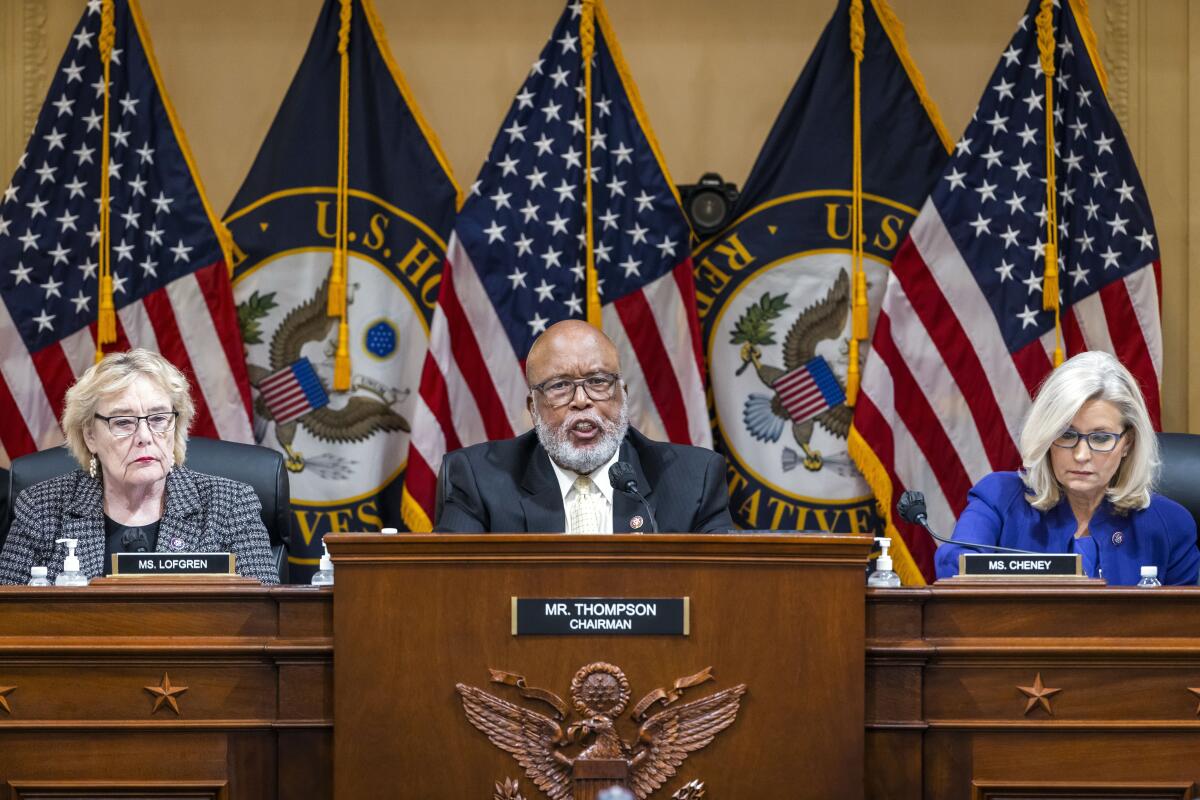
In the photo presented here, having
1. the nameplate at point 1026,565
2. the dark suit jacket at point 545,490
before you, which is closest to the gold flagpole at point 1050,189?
the dark suit jacket at point 545,490

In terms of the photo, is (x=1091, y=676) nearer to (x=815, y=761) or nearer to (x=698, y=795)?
(x=815, y=761)

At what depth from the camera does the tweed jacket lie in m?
3.74

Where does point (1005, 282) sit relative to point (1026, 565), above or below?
above

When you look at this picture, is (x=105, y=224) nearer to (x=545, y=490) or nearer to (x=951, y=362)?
(x=545, y=490)

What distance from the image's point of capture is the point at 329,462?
517 centimetres

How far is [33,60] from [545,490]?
8.97 feet

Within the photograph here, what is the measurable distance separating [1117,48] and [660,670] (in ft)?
11.9

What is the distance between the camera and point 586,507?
3.85 meters

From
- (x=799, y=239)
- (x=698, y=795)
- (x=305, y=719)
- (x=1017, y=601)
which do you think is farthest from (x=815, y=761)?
(x=799, y=239)

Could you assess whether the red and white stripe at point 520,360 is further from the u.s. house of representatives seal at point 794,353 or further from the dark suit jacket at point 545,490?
the dark suit jacket at point 545,490

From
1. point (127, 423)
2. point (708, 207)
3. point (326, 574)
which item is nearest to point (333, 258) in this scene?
point (708, 207)

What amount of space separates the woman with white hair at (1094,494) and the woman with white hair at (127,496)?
1.73 m

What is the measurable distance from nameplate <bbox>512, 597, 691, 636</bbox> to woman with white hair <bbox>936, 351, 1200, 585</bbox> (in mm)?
1156

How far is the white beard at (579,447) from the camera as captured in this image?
3.80 meters
